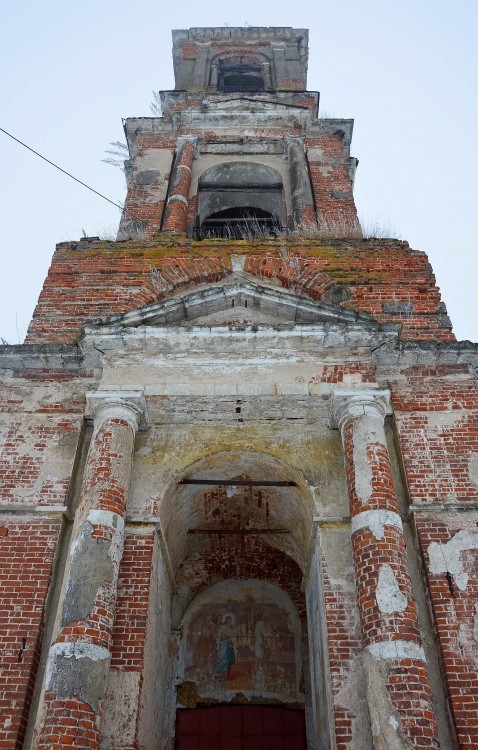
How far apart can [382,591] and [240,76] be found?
1634 cm

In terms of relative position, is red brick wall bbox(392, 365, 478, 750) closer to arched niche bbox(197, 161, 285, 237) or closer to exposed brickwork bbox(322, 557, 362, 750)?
exposed brickwork bbox(322, 557, 362, 750)

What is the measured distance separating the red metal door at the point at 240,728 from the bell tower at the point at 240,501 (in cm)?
3

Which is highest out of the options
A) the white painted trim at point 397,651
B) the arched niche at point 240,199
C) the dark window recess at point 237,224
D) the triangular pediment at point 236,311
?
the arched niche at point 240,199

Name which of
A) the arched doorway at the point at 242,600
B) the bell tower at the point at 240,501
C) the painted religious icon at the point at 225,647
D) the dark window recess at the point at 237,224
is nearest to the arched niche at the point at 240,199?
the dark window recess at the point at 237,224

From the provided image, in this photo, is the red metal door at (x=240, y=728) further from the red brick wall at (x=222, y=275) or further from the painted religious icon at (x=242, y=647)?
the red brick wall at (x=222, y=275)

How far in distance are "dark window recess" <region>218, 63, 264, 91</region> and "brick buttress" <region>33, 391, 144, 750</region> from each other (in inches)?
537

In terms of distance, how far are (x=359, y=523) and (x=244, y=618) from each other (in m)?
4.12

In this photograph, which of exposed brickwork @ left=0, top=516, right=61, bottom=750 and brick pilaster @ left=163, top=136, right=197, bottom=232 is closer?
exposed brickwork @ left=0, top=516, right=61, bottom=750

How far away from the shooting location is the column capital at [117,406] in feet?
25.0

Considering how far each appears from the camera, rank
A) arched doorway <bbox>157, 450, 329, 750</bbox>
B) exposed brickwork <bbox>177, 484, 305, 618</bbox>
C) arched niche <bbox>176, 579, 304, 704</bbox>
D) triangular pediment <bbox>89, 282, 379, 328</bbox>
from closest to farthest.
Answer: arched doorway <bbox>157, 450, 329, 750</bbox> → triangular pediment <bbox>89, 282, 379, 328</bbox> → arched niche <bbox>176, 579, 304, 704</bbox> → exposed brickwork <bbox>177, 484, 305, 618</bbox>

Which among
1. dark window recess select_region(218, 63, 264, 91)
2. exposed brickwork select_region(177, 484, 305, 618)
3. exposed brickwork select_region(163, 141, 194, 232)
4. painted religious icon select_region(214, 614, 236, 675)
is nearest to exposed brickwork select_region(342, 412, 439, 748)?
exposed brickwork select_region(177, 484, 305, 618)

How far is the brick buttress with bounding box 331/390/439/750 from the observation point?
5492mm

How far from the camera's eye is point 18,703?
5.98 meters

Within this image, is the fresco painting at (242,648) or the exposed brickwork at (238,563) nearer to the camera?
the fresco painting at (242,648)
